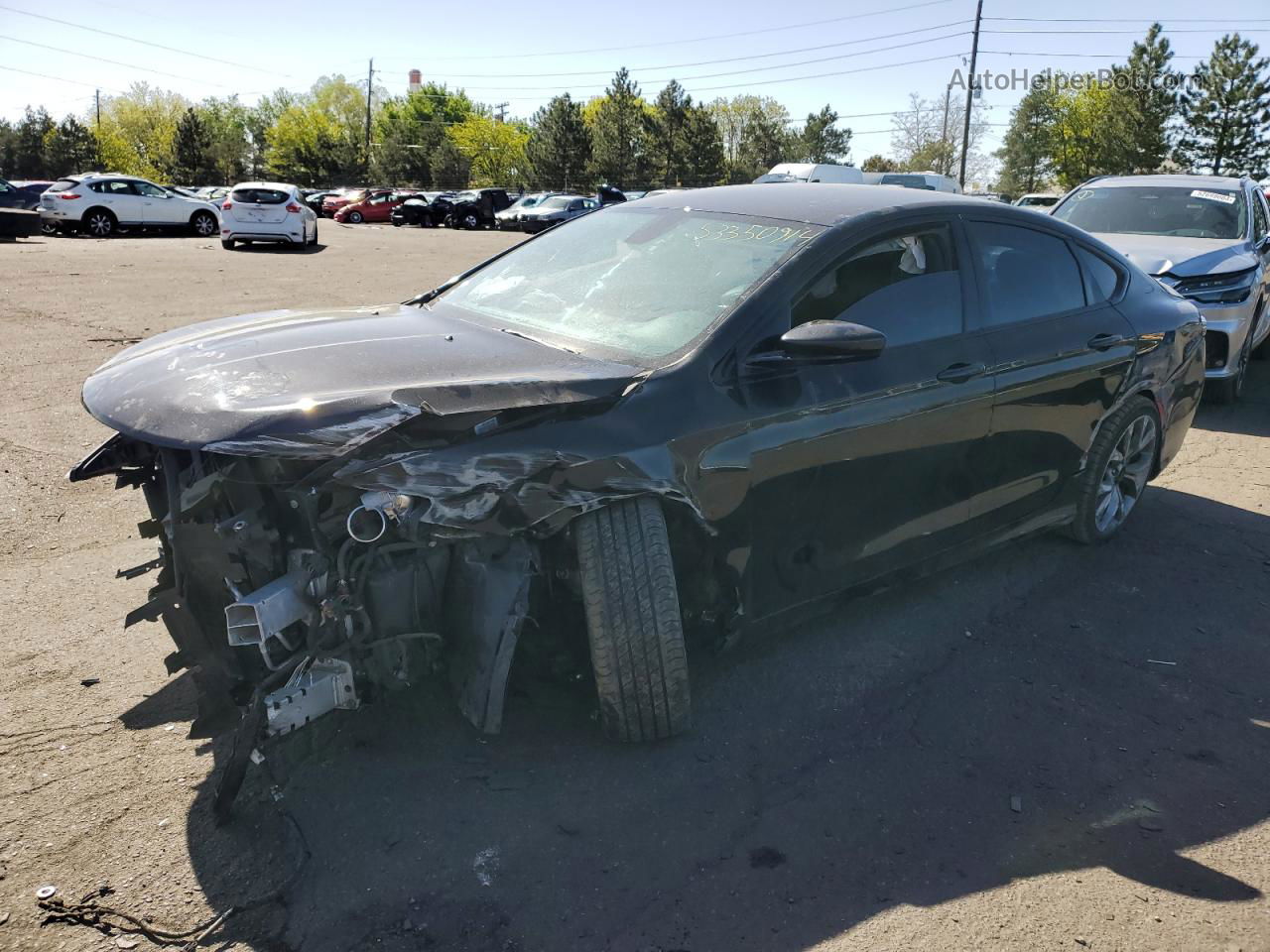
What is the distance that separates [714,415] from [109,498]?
384 centimetres

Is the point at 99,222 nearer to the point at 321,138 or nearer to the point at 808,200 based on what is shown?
the point at 808,200

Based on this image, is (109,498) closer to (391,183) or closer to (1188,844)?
(1188,844)

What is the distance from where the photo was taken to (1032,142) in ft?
253

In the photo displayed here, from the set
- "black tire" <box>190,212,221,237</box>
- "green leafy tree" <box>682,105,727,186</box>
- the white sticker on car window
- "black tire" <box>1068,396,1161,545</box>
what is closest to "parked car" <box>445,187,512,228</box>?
"black tire" <box>190,212,221,237</box>

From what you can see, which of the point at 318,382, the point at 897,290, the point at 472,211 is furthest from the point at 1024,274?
the point at 472,211

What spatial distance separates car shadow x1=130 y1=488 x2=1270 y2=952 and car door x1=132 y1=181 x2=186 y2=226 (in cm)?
2760

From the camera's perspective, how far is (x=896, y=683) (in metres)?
3.57

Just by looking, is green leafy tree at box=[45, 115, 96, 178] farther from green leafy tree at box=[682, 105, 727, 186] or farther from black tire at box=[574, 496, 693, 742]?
black tire at box=[574, 496, 693, 742]

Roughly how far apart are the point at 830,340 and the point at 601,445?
34.5 inches

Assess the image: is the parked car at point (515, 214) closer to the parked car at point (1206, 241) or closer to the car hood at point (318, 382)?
the parked car at point (1206, 241)

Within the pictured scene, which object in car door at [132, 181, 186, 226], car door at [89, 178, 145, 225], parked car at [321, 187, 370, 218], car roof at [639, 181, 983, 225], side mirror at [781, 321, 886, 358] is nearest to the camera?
side mirror at [781, 321, 886, 358]

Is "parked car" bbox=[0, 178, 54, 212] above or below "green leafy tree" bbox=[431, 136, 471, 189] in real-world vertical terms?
below

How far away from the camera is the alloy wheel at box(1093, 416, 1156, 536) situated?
15.9 feet

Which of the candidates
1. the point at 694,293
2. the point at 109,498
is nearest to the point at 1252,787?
the point at 694,293
